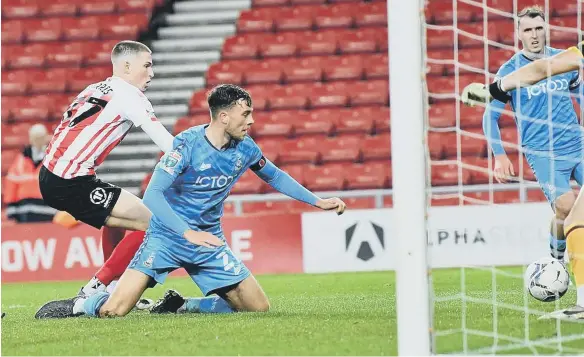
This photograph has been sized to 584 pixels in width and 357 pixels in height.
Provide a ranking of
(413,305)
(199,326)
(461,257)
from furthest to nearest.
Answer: (461,257), (199,326), (413,305)

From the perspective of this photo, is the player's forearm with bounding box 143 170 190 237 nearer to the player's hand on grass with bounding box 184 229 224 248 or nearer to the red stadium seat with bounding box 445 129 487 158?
the player's hand on grass with bounding box 184 229 224 248

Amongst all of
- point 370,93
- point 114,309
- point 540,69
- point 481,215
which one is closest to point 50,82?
point 370,93

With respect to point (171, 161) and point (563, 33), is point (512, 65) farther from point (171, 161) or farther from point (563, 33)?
point (563, 33)

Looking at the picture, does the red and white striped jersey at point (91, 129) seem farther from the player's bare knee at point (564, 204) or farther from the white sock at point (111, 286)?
the player's bare knee at point (564, 204)

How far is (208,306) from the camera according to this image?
20.6 ft

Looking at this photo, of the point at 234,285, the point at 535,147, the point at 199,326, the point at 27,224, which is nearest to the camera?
the point at 199,326

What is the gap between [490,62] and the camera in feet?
44.4

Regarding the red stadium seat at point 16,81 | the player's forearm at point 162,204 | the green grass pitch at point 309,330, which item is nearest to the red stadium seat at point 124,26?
the red stadium seat at point 16,81

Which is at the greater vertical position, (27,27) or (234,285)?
(27,27)

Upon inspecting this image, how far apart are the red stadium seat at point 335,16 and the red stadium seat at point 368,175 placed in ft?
8.44

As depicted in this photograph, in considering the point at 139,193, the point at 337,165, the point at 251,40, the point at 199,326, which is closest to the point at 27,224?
the point at 139,193

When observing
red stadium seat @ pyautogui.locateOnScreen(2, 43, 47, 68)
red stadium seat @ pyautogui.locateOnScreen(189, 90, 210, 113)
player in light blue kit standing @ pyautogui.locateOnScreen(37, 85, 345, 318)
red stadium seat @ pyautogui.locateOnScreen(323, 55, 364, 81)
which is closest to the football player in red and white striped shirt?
player in light blue kit standing @ pyautogui.locateOnScreen(37, 85, 345, 318)

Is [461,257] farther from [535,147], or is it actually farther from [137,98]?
[137,98]

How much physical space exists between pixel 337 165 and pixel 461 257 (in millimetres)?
3024
